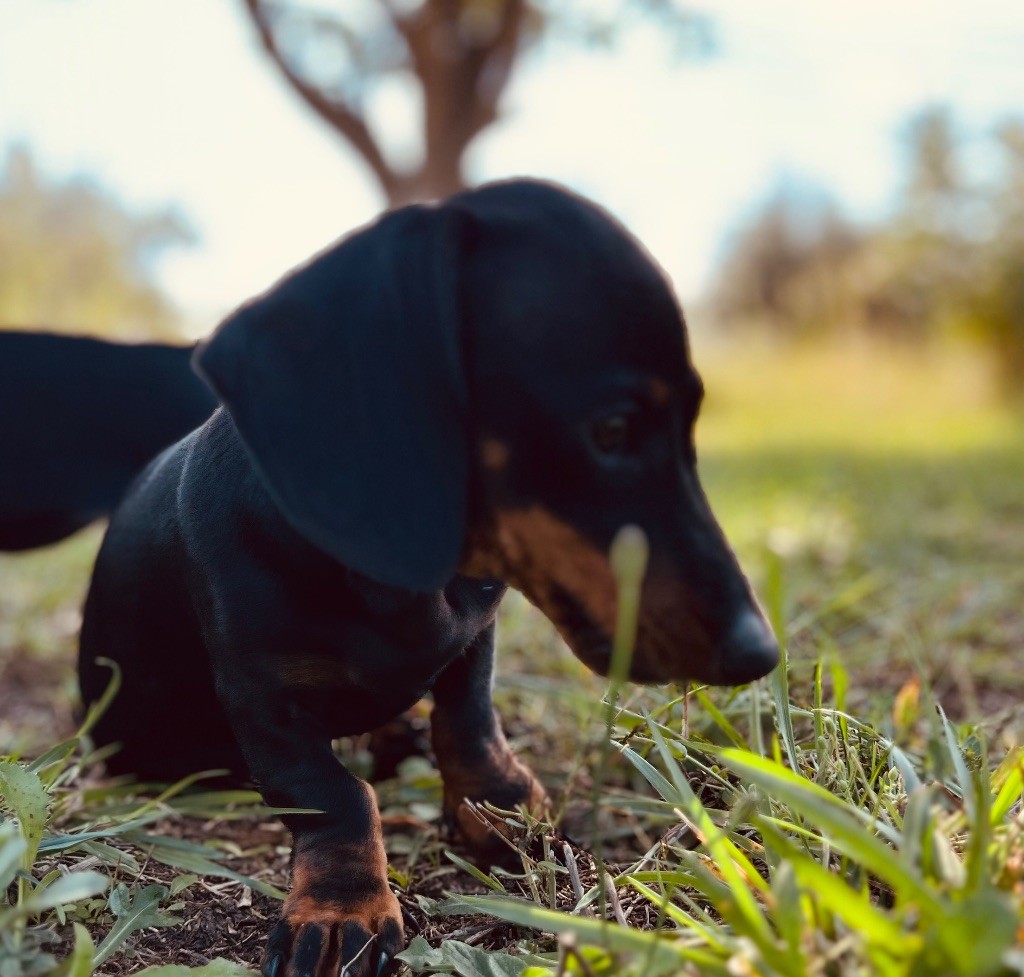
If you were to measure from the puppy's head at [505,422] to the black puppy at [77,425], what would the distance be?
49.2 inches

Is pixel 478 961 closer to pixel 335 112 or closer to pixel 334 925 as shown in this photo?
pixel 334 925

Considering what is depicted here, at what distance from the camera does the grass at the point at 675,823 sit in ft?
3.83

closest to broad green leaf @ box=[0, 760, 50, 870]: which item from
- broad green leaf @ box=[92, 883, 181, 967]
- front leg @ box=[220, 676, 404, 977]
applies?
broad green leaf @ box=[92, 883, 181, 967]

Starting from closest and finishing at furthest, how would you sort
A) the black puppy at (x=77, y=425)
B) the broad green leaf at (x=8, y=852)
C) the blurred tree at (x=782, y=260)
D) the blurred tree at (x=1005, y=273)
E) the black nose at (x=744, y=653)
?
1. the broad green leaf at (x=8, y=852)
2. the black nose at (x=744, y=653)
3. the black puppy at (x=77, y=425)
4. the blurred tree at (x=1005, y=273)
5. the blurred tree at (x=782, y=260)

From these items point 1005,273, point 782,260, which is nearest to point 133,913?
point 1005,273

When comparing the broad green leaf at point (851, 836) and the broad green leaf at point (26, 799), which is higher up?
the broad green leaf at point (851, 836)

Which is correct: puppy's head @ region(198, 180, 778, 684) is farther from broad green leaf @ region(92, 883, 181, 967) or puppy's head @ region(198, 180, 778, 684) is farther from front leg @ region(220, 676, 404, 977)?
broad green leaf @ region(92, 883, 181, 967)

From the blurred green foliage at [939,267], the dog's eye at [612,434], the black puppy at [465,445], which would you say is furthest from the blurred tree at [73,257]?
the dog's eye at [612,434]

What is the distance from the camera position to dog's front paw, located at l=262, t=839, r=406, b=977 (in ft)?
4.84

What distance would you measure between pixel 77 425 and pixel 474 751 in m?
1.41

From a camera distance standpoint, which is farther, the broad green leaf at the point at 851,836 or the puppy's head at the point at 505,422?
the puppy's head at the point at 505,422

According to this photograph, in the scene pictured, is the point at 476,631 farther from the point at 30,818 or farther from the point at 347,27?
the point at 347,27

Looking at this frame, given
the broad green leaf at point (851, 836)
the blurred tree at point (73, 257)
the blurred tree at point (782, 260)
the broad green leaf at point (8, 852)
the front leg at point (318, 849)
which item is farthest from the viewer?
the blurred tree at point (782, 260)

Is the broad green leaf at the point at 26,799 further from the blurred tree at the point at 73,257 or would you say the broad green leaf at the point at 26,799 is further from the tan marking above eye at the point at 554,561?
the blurred tree at the point at 73,257
